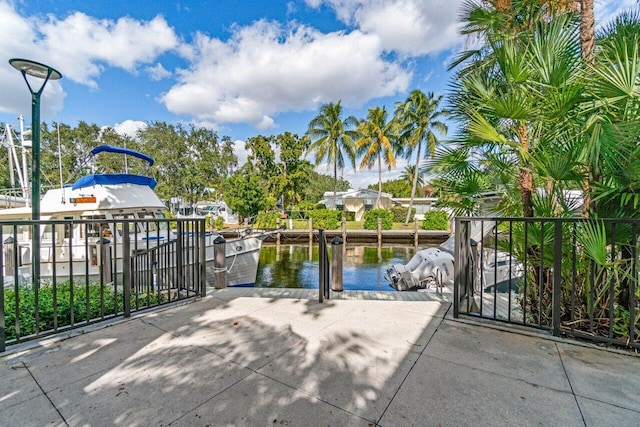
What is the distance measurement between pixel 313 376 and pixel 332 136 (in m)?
22.0

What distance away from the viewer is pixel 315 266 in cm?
1208

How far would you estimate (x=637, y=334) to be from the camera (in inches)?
91.0

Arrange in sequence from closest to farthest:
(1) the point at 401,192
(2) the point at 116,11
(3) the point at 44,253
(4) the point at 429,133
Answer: (3) the point at 44,253 < (2) the point at 116,11 < (4) the point at 429,133 < (1) the point at 401,192

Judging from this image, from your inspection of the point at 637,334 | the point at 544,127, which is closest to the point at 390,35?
the point at 544,127

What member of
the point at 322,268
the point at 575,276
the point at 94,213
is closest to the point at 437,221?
the point at 322,268

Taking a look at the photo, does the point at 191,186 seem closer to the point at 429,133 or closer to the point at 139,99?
the point at 139,99

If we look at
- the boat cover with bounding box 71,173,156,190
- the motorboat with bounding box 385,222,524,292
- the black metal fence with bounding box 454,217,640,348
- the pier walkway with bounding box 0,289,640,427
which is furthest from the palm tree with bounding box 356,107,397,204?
the pier walkway with bounding box 0,289,640,427

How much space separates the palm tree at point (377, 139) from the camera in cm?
2312

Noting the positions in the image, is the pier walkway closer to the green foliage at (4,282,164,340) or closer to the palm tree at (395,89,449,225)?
the green foliage at (4,282,164,340)

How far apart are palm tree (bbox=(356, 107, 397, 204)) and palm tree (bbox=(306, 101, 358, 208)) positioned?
93 cm

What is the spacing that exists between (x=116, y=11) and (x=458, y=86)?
362 inches

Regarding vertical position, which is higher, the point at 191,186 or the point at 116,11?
the point at 116,11

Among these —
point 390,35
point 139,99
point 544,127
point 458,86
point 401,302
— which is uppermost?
point 139,99

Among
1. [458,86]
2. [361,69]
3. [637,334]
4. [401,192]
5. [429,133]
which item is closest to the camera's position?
[637,334]
